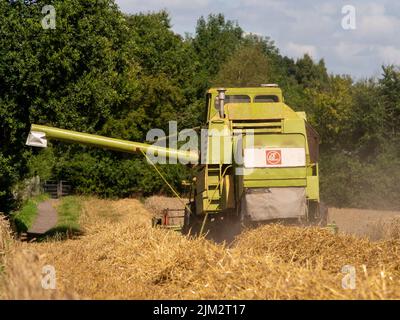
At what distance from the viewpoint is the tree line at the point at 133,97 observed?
63.8ft

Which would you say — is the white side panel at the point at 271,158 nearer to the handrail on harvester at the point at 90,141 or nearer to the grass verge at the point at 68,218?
the handrail on harvester at the point at 90,141

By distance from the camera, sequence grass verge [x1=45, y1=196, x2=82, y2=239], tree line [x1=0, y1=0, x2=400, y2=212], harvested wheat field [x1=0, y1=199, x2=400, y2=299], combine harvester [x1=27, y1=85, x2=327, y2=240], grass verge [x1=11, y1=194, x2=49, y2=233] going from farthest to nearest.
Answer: grass verge [x1=11, y1=194, x2=49, y2=233]
grass verge [x1=45, y1=196, x2=82, y2=239]
tree line [x1=0, y1=0, x2=400, y2=212]
combine harvester [x1=27, y1=85, x2=327, y2=240]
harvested wheat field [x1=0, y1=199, x2=400, y2=299]

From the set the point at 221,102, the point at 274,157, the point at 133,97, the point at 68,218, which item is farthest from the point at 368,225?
the point at 133,97

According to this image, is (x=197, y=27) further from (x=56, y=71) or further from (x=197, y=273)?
(x=197, y=273)

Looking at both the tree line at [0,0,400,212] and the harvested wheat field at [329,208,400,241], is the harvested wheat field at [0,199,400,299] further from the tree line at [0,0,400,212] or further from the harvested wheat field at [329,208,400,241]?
the tree line at [0,0,400,212]

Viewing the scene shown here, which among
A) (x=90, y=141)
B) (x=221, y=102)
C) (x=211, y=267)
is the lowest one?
(x=211, y=267)

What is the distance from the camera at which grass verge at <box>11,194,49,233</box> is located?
24.2 meters

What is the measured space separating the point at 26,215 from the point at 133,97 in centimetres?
1378

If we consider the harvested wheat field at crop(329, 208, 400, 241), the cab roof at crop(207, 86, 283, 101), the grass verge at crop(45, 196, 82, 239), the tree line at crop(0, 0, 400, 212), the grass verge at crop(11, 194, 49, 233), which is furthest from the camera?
the grass verge at crop(11, 194, 49, 233)

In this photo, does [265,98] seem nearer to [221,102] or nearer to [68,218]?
[221,102]

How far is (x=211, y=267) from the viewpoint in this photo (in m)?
8.98

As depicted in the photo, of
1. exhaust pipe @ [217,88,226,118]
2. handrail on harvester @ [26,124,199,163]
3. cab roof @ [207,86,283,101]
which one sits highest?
cab roof @ [207,86,283,101]

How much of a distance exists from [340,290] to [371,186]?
95.6ft

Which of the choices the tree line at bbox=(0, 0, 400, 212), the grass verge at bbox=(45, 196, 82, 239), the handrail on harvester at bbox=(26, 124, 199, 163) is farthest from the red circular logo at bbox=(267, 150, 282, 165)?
the grass verge at bbox=(45, 196, 82, 239)
